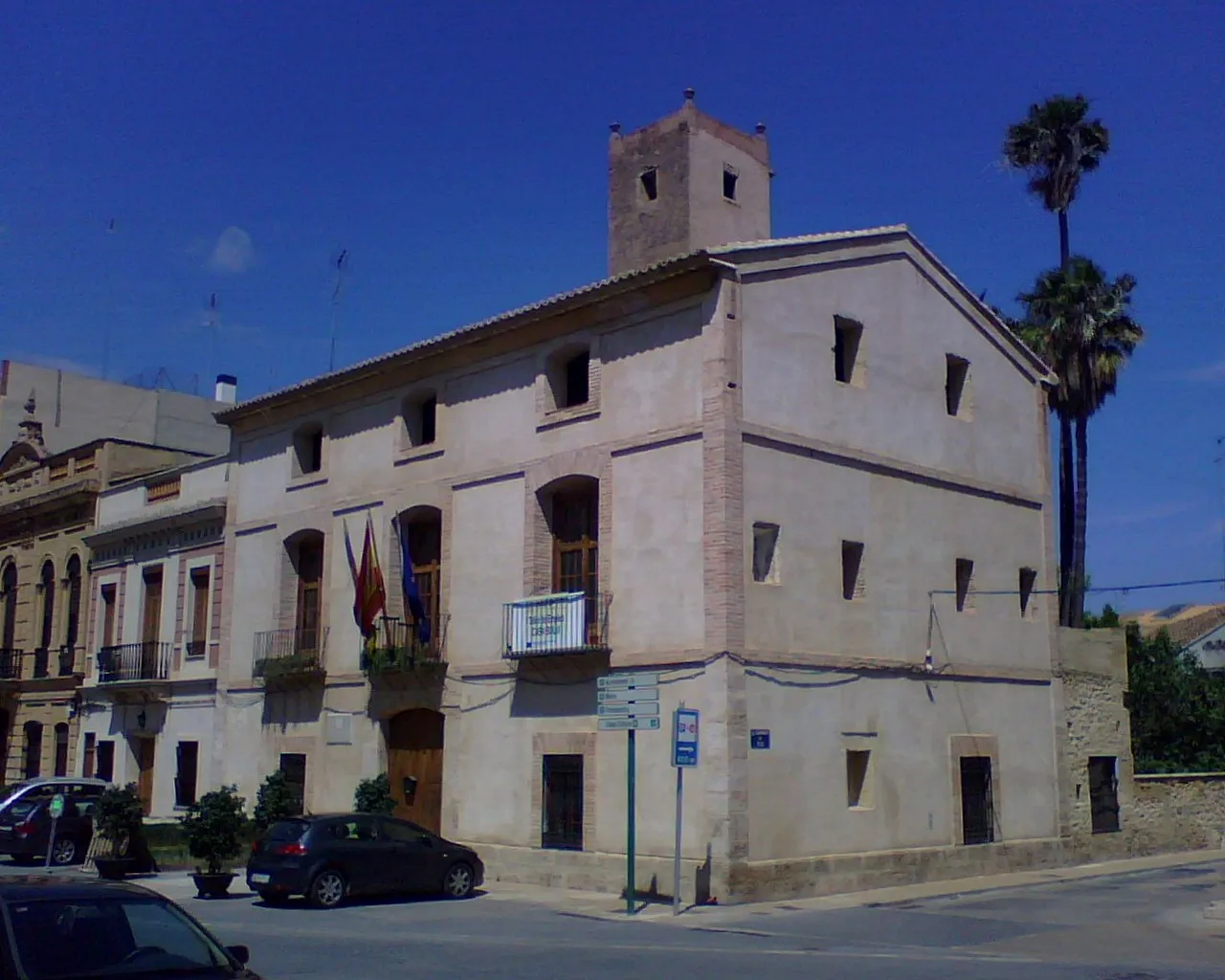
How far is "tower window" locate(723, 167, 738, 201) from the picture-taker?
2970 cm

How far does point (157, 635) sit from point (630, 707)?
18340 mm

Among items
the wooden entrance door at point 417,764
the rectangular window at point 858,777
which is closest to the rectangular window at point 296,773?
the wooden entrance door at point 417,764

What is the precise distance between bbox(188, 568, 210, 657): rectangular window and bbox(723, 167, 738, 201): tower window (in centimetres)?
1497

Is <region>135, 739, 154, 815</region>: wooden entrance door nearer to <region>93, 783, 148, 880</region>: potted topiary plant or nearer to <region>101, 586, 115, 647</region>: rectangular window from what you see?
<region>101, 586, 115, 647</region>: rectangular window

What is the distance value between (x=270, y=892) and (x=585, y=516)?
316 inches

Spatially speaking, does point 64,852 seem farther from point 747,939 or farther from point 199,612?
point 747,939

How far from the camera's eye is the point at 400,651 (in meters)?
25.3

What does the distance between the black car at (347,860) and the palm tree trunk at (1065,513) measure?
2216 cm

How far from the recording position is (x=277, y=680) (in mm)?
28609

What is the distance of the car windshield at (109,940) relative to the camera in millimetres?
7023

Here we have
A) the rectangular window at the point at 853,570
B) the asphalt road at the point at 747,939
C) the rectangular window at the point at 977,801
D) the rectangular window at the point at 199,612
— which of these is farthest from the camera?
the rectangular window at the point at 199,612

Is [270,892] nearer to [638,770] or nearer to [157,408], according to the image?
[638,770]

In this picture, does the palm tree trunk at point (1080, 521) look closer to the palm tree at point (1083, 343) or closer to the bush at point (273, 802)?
the palm tree at point (1083, 343)

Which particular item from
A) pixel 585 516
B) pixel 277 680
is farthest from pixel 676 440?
pixel 277 680
